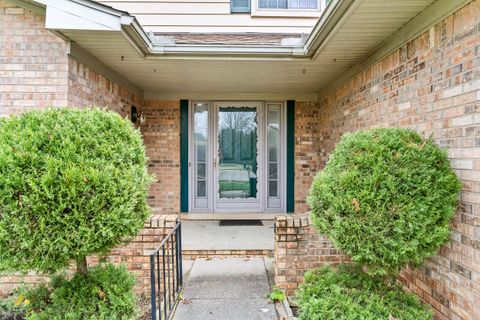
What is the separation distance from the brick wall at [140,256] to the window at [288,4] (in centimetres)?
388

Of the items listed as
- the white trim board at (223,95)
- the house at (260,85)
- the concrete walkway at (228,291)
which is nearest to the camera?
the house at (260,85)

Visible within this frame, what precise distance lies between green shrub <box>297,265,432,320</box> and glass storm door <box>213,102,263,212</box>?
3483 millimetres

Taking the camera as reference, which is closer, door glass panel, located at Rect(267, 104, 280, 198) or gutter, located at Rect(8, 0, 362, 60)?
gutter, located at Rect(8, 0, 362, 60)

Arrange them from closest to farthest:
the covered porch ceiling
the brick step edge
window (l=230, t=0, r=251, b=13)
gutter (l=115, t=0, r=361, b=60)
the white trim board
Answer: the covered porch ceiling < gutter (l=115, t=0, r=361, b=60) < the brick step edge < window (l=230, t=0, r=251, b=13) < the white trim board

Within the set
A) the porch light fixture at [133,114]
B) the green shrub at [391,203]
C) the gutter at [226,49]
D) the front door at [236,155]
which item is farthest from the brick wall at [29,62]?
the green shrub at [391,203]

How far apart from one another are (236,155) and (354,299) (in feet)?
13.1

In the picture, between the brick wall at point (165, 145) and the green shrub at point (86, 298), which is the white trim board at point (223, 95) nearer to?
the brick wall at point (165, 145)

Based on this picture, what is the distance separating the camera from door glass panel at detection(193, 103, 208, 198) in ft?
19.9

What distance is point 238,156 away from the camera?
6094mm

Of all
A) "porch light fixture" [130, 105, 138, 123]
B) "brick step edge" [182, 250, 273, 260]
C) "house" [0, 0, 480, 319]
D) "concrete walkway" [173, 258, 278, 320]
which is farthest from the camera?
"porch light fixture" [130, 105, 138, 123]

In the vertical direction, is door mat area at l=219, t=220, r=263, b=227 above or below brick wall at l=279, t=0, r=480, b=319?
below

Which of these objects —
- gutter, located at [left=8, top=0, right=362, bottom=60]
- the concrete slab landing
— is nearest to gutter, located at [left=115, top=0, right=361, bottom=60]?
gutter, located at [left=8, top=0, right=362, bottom=60]

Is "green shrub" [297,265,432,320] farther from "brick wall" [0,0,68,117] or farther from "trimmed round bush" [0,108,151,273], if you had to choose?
"brick wall" [0,0,68,117]

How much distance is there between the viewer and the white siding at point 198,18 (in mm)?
5301
